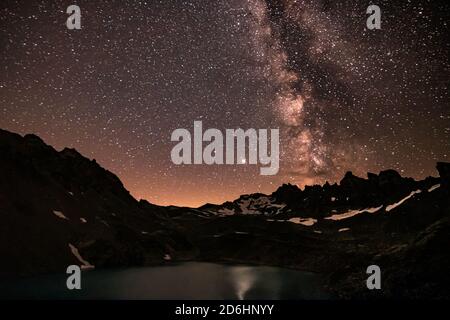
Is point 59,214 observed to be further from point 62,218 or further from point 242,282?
point 242,282

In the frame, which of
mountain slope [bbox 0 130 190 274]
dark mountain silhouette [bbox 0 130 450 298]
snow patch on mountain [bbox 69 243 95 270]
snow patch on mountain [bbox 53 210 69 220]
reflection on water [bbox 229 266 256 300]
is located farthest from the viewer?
snow patch on mountain [bbox 53 210 69 220]

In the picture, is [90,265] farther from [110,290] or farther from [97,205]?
[97,205]

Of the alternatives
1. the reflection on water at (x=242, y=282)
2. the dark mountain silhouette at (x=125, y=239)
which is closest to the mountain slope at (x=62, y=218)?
the dark mountain silhouette at (x=125, y=239)

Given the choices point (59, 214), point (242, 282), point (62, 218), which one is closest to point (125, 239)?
point (62, 218)

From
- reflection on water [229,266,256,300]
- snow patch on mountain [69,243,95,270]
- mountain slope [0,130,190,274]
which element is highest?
mountain slope [0,130,190,274]

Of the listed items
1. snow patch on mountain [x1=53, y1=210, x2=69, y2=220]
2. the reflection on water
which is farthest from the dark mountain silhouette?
the reflection on water

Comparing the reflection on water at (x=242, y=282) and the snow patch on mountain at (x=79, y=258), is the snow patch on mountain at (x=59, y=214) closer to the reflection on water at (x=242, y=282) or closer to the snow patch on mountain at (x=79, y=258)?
the snow patch on mountain at (x=79, y=258)

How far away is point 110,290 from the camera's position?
51.5 m

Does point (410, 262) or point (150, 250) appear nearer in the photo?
point (410, 262)

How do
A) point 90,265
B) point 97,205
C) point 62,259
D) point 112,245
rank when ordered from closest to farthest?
point 62,259 → point 90,265 → point 112,245 → point 97,205

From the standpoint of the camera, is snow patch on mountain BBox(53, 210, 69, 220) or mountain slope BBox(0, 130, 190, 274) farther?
snow patch on mountain BBox(53, 210, 69, 220)

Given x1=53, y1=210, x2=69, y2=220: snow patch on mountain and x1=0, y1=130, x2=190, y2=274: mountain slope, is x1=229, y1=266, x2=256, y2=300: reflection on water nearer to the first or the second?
x1=0, y1=130, x2=190, y2=274: mountain slope

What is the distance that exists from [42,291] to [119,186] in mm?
135320
